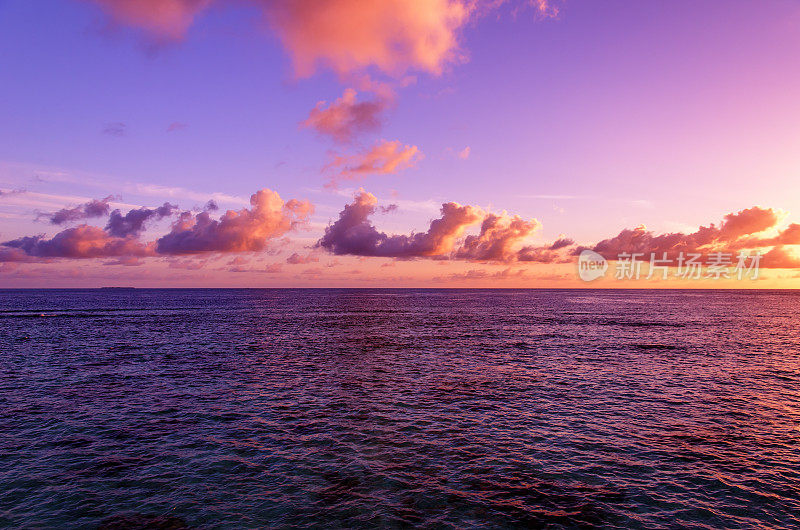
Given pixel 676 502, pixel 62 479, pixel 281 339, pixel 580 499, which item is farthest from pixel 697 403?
pixel 281 339

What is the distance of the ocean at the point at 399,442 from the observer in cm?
1559

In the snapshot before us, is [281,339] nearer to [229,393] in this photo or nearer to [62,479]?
[229,393]

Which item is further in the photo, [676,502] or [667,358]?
[667,358]

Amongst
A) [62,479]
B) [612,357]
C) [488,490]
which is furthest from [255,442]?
[612,357]

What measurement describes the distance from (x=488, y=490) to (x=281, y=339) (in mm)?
52076

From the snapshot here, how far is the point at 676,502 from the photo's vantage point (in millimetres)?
16203

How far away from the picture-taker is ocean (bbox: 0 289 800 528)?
15594 millimetres

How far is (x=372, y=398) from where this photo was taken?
30.5 m

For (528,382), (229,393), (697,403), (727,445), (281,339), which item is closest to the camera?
(727,445)

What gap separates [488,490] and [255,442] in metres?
11.9

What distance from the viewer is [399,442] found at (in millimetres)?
21906

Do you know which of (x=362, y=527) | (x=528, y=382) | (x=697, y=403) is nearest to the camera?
(x=362, y=527)

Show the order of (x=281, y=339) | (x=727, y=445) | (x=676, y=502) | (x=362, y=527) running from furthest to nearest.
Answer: (x=281, y=339)
(x=727, y=445)
(x=676, y=502)
(x=362, y=527)

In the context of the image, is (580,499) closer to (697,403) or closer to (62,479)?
(697,403)
